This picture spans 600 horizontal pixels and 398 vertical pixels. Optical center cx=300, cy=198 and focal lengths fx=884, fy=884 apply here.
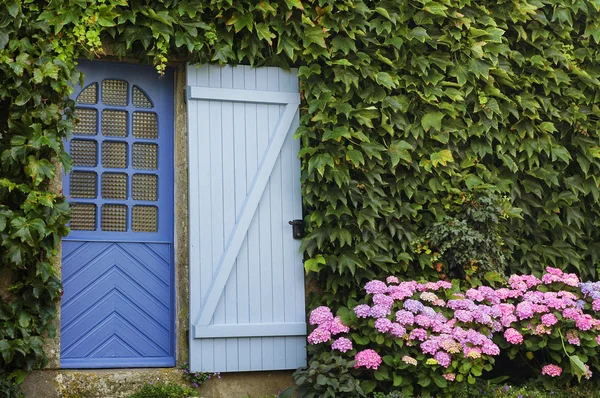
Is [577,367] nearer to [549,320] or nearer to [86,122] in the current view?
[549,320]

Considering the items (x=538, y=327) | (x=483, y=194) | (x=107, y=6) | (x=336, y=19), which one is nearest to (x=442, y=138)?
(x=483, y=194)

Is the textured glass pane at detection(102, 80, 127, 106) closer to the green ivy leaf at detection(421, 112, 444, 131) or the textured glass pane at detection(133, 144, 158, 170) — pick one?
the textured glass pane at detection(133, 144, 158, 170)

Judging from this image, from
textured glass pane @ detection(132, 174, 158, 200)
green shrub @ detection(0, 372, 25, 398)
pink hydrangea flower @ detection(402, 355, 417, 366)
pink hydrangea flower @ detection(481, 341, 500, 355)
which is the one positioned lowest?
green shrub @ detection(0, 372, 25, 398)

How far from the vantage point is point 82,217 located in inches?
232

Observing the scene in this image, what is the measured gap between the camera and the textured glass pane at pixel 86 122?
236 inches

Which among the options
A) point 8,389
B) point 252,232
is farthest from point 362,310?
point 8,389

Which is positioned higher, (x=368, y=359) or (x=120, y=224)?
(x=120, y=224)

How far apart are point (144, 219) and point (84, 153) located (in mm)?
601

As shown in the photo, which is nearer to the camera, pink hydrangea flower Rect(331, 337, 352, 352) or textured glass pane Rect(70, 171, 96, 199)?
pink hydrangea flower Rect(331, 337, 352, 352)

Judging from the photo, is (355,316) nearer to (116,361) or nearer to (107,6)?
(116,361)

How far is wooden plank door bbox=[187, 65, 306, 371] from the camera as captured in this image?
5.88m

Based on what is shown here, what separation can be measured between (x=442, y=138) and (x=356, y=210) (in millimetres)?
895

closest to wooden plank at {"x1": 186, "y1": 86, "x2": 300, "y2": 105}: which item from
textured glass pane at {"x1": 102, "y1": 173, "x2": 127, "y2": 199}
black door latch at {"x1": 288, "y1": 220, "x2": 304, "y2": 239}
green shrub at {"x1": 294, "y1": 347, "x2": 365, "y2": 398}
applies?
textured glass pane at {"x1": 102, "y1": 173, "x2": 127, "y2": 199}

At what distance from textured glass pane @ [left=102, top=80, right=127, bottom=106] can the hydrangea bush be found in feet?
6.48
